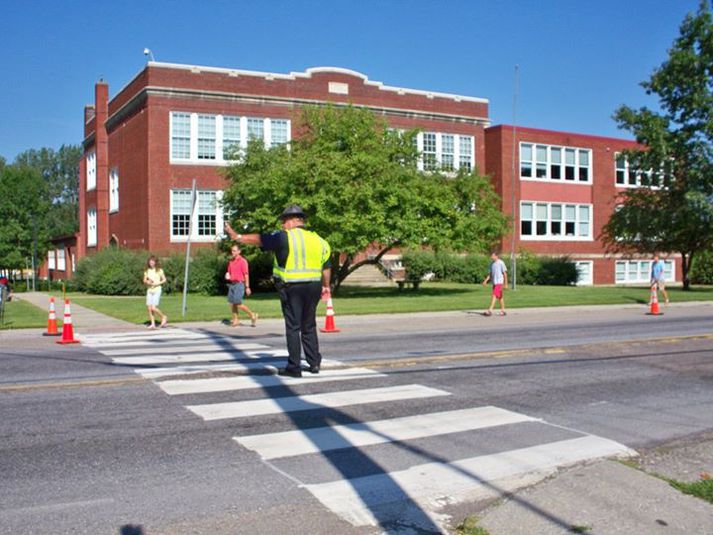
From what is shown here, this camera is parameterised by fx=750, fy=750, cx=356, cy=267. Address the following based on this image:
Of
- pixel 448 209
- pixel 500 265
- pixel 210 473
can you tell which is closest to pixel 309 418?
pixel 210 473

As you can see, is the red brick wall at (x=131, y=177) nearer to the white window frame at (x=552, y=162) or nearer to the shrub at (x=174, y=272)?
the shrub at (x=174, y=272)

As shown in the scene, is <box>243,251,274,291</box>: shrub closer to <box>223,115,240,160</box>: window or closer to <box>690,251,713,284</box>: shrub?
<box>223,115,240,160</box>: window

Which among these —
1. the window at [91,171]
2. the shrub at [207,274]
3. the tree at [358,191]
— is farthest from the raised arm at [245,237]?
→ the window at [91,171]

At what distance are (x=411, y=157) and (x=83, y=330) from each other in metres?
16.5

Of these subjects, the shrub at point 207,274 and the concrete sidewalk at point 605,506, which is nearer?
the concrete sidewalk at point 605,506

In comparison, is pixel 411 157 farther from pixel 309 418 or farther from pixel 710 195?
pixel 309 418

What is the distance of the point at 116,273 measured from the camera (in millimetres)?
31266

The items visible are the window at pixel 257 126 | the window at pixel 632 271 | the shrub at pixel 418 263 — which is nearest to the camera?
the window at pixel 257 126

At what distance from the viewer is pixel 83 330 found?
1648cm

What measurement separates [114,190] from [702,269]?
36145 millimetres

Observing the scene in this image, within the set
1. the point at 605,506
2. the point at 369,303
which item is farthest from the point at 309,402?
the point at 369,303

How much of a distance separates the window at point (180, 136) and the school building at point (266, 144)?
0.05 m

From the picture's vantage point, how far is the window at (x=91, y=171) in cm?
4519

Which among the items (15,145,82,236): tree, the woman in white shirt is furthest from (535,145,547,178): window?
(15,145,82,236): tree
